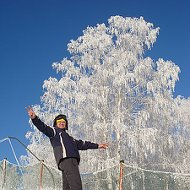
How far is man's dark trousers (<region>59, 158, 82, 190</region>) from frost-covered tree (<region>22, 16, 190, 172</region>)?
679 inches

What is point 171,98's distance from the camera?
83.4 feet

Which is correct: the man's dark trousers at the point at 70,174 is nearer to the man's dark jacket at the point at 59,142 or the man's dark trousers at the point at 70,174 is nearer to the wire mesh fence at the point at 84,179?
the man's dark jacket at the point at 59,142

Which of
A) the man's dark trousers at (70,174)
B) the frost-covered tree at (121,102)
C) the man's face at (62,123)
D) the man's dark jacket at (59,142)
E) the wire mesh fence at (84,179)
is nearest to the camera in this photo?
the man's dark trousers at (70,174)

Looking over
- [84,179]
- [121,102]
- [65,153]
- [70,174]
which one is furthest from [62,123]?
[121,102]

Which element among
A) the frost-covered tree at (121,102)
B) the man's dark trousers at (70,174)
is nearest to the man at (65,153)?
the man's dark trousers at (70,174)

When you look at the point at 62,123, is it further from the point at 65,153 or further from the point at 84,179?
the point at 84,179

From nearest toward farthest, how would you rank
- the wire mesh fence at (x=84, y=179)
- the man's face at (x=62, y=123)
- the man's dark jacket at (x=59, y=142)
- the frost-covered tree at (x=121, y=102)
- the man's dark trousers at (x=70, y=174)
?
the man's dark trousers at (x=70, y=174) → the man's dark jacket at (x=59, y=142) → the man's face at (x=62, y=123) → the wire mesh fence at (x=84, y=179) → the frost-covered tree at (x=121, y=102)

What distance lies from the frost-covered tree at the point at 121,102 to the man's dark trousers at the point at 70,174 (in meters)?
17.2

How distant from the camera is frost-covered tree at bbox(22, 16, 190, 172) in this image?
78.5ft

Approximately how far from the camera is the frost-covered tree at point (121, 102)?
23922 millimetres

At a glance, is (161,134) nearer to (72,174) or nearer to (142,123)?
(142,123)

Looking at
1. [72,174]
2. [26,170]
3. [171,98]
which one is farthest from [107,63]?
[72,174]

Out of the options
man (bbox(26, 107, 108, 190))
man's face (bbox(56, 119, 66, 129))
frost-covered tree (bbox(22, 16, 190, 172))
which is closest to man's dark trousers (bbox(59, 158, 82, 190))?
man (bbox(26, 107, 108, 190))

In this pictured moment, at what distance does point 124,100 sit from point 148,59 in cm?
307
